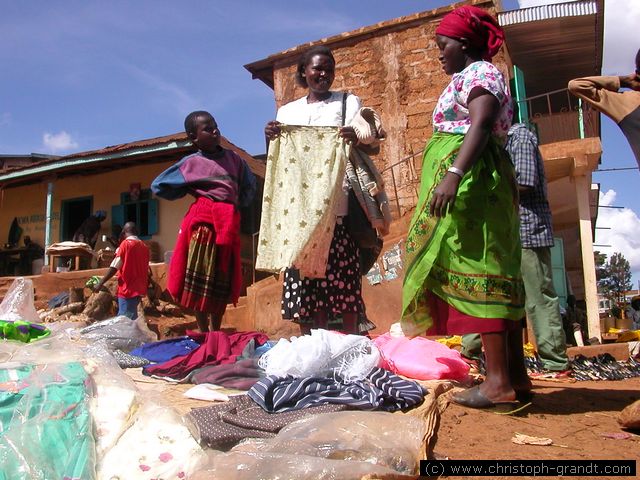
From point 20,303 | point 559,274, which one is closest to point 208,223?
point 20,303

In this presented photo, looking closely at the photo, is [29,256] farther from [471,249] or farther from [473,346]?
[471,249]

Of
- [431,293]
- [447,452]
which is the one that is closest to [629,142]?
[431,293]

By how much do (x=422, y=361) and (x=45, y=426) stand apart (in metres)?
1.99

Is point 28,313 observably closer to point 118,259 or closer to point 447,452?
point 118,259

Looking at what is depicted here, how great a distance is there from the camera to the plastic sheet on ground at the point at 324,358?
265cm

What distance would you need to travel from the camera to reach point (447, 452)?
6.32 ft

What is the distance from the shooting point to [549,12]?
10578 mm

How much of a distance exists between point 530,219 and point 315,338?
1918mm

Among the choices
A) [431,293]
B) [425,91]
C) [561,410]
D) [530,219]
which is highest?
[425,91]

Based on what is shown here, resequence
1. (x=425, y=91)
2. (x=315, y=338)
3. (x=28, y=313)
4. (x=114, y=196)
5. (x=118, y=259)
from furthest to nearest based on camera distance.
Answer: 1. (x=114, y=196)
2. (x=425, y=91)
3. (x=118, y=259)
4. (x=28, y=313)
5. (x=315, y=338)

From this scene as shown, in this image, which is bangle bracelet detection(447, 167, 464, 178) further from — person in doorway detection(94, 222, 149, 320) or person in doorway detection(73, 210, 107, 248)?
person in doorway detection(73, 210, 107, 248)

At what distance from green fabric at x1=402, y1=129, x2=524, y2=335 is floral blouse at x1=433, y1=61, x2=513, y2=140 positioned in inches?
3.3

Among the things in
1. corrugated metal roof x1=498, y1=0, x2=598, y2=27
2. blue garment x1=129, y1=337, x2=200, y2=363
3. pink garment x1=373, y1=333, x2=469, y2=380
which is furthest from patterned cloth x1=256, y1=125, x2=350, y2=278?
corrugated metal roof x1=498, y1=0, x2=598, y2=27

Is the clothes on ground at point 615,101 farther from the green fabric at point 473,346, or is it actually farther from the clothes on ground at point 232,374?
the clothes on ground at point 232,374
